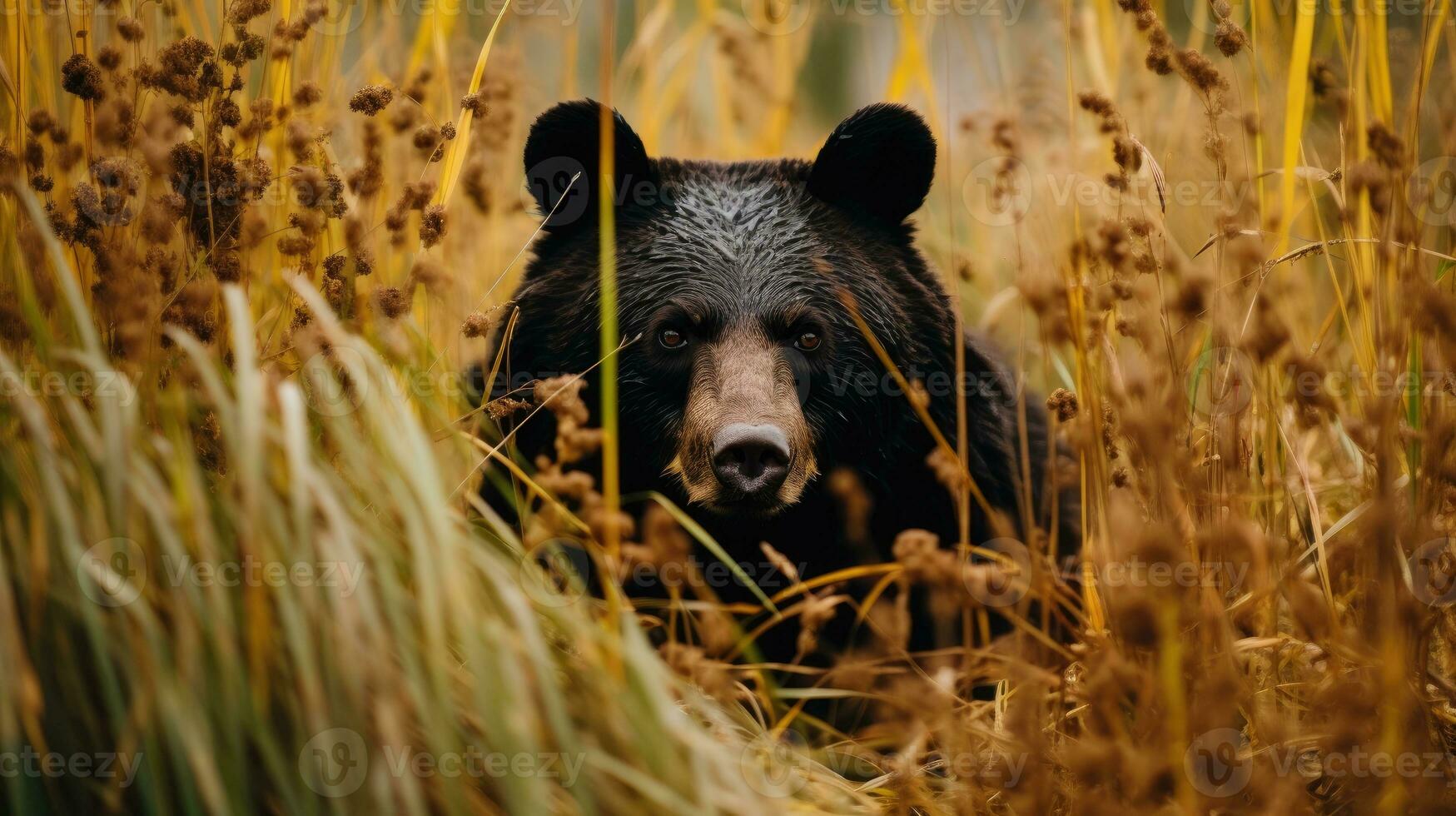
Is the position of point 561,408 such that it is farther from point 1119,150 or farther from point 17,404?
point 1119,150

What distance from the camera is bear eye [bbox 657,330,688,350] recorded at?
3.40 meters

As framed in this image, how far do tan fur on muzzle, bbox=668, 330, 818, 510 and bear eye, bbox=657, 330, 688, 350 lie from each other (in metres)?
0.08

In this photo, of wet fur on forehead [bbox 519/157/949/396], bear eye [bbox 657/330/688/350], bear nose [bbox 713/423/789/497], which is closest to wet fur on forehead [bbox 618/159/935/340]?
wet fur on forehead [bbox 519/157/949/396]

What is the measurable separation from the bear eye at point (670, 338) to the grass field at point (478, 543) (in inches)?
24.2

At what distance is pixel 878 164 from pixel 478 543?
210 cm

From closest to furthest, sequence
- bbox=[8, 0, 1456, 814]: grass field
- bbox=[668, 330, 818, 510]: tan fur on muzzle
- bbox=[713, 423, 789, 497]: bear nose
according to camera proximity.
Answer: bbox=[8, 0, 1456, 814]: grass field, bbox=[713, 423, 789, 497]: bear nose, bbox=[668, 330, 818, 510]: tan fur on muzzle

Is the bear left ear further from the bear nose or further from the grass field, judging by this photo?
the bear nose

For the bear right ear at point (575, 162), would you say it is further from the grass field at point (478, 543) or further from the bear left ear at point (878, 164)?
the bear left ear at point (878, 164)

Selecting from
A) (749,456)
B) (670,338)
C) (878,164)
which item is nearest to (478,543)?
(749,456)

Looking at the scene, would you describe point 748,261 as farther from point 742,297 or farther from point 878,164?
point 878,164

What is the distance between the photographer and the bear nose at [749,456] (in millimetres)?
2824

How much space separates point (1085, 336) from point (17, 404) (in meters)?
2.20

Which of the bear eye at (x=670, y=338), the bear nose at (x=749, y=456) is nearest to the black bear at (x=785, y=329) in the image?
the bear eye at (x=670, y=338)

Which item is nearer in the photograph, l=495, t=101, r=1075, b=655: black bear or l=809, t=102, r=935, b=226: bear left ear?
l=495, t=101, r=1075, b=655: black bear
